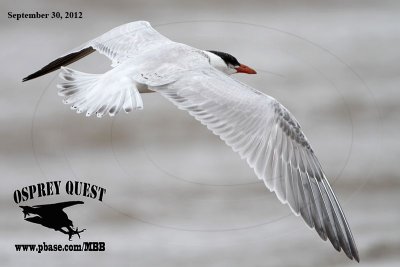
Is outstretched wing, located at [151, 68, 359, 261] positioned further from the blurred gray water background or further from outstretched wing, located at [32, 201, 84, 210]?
outstretched wing, located at [32, 201, 84, 210]

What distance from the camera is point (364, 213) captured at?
7.36ft

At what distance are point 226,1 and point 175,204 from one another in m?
0.52

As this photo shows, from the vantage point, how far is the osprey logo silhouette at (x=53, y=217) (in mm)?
2174

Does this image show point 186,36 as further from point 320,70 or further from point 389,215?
point 389,215

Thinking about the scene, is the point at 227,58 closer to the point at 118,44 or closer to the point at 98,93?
the point at 118,44

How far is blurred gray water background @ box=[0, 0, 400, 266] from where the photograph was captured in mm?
2197

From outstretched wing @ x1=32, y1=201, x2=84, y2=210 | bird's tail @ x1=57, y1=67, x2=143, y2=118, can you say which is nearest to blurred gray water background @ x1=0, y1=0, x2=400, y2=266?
outstretched wing @ x1=32, y1=201, x2=84, y2=210

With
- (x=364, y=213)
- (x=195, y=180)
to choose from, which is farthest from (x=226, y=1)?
(x=364, y=213)

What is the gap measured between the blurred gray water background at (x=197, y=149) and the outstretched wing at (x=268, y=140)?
0.72ft

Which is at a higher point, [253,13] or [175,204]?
[253,13]

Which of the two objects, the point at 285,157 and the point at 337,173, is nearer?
the point at 285,157

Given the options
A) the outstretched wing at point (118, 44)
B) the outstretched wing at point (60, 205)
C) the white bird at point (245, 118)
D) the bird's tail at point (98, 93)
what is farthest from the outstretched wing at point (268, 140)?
the outstretched wing at point (60, 205)

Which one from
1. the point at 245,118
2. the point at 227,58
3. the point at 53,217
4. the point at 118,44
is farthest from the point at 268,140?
the point at 53,217

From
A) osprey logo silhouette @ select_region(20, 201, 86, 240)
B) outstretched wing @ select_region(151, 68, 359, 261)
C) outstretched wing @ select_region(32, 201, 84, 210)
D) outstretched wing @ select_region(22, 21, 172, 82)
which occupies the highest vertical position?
outstretched wing @ select_region(22, 21, 172, 82)
